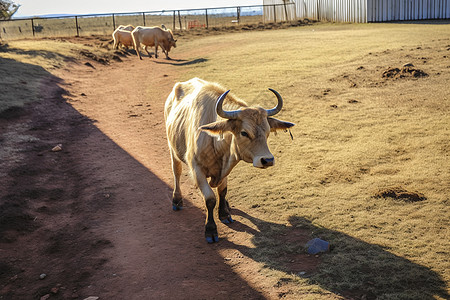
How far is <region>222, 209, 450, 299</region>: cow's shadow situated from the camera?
4109 millimetres

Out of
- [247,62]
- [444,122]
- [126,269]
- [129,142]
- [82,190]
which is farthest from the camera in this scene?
[247,62]

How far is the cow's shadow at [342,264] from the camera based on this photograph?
411 cm

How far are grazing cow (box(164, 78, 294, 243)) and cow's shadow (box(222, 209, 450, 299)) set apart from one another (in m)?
0.73

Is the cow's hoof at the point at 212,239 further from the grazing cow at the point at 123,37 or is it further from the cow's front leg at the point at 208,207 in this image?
the grazing cow at the point at 123,37

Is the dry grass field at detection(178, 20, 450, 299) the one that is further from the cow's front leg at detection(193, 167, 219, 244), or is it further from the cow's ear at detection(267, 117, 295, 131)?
the cow's ear at detection(267, 117, 295, 131)

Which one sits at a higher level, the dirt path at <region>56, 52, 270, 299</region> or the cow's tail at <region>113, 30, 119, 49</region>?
the cow's tail at <region>113, 30, 119, 49</region>

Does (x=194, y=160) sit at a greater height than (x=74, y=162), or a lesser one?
greater

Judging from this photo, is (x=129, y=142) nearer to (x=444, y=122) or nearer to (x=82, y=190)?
(x=82, y=190)

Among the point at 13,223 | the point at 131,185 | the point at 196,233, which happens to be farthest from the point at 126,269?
the point at 131,185

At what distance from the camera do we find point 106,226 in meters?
6.06

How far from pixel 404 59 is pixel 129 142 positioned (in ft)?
31.0

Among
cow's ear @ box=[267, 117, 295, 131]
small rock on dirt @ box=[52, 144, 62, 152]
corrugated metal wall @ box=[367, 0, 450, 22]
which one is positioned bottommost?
small rock on dirt @ box=[52, 144, 62, 152]

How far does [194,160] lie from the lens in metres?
5.48

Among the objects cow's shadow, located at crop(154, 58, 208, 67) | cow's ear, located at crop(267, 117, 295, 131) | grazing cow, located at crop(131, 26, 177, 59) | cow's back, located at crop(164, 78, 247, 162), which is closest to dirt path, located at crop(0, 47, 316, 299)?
cow's back, located at crop(164, 78, 247, 162)
